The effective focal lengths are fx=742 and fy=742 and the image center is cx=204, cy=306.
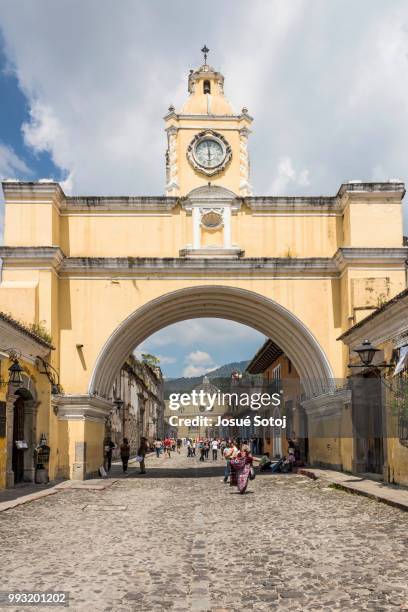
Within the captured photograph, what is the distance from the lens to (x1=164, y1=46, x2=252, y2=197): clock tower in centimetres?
2359

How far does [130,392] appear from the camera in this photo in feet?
160

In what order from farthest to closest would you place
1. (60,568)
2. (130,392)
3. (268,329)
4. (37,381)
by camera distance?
(130,392) → (268,329) → (37,381) → (60,568)

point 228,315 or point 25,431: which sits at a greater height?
point 228,315

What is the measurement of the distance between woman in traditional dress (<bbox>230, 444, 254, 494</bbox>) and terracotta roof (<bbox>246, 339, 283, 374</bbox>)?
14102 millimetres

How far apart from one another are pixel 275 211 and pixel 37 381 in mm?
8969

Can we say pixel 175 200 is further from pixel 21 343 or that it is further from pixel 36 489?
pixel 36 489

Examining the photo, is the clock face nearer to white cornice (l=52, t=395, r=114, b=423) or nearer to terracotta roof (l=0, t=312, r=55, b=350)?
terracotta roof (l=0, t=312, r=55, b=350)

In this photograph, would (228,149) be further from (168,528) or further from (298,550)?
(298,550)

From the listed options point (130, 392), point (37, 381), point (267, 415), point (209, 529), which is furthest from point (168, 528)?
point (130, 392)

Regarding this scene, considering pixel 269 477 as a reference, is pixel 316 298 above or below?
above

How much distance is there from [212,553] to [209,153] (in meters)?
17.1

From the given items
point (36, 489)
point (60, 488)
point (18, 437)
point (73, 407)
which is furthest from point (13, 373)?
point (73, 407)

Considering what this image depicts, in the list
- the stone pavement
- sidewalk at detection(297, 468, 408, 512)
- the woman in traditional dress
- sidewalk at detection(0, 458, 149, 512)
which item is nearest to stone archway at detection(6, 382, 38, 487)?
sidewalk at detection(0, 458, 149, 512)

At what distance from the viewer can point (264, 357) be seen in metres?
38.8
